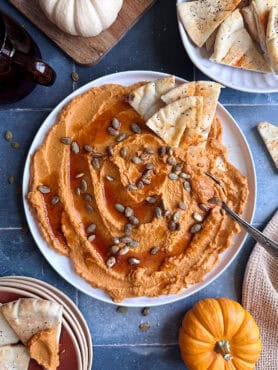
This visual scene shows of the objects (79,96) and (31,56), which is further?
(79,96)

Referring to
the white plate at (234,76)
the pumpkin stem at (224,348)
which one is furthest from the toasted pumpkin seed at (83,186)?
the pumpkin stem at (224,348)

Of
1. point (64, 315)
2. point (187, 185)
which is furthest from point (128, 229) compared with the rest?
point (64, 315)

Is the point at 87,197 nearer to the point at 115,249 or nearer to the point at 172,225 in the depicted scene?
the point at 115,249

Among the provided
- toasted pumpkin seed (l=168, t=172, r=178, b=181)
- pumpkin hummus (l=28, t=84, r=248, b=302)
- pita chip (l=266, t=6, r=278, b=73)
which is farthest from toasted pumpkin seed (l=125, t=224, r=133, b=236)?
pita chip (l=266, t=6, r=278, b=73)

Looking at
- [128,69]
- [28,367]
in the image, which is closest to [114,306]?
[28,367]

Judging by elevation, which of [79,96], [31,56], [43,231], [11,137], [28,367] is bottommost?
[28,367]

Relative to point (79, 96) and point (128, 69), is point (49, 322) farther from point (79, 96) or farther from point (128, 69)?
point (128, 69)
